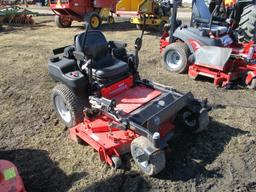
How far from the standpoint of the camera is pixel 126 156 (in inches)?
141

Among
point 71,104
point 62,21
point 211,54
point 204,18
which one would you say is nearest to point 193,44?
point 211,54

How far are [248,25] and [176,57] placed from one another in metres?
1.69

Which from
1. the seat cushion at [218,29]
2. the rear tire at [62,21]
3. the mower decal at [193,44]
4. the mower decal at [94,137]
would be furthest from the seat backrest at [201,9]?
the rear tire at [62,21]

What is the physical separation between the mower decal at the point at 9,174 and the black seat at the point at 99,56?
1.64m

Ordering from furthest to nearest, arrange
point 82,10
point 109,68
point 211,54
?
point 82,10, point 211,54, point 109,68

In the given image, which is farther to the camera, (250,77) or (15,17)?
(15,17)

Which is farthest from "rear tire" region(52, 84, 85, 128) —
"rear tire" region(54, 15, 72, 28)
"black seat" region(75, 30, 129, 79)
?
"rear tire" region(54, 15, 72, 28)

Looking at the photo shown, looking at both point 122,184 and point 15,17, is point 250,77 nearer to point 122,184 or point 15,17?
point 122,184

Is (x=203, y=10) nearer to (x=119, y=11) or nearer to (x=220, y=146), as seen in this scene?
(x=220, y=146)

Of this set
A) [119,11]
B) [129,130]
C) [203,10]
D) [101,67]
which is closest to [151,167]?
[129,130]

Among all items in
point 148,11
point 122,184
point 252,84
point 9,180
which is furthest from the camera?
point 148,11

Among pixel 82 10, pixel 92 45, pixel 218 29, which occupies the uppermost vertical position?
pixel 82 10

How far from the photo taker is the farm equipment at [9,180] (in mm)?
2596

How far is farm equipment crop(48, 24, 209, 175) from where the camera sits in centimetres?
333
